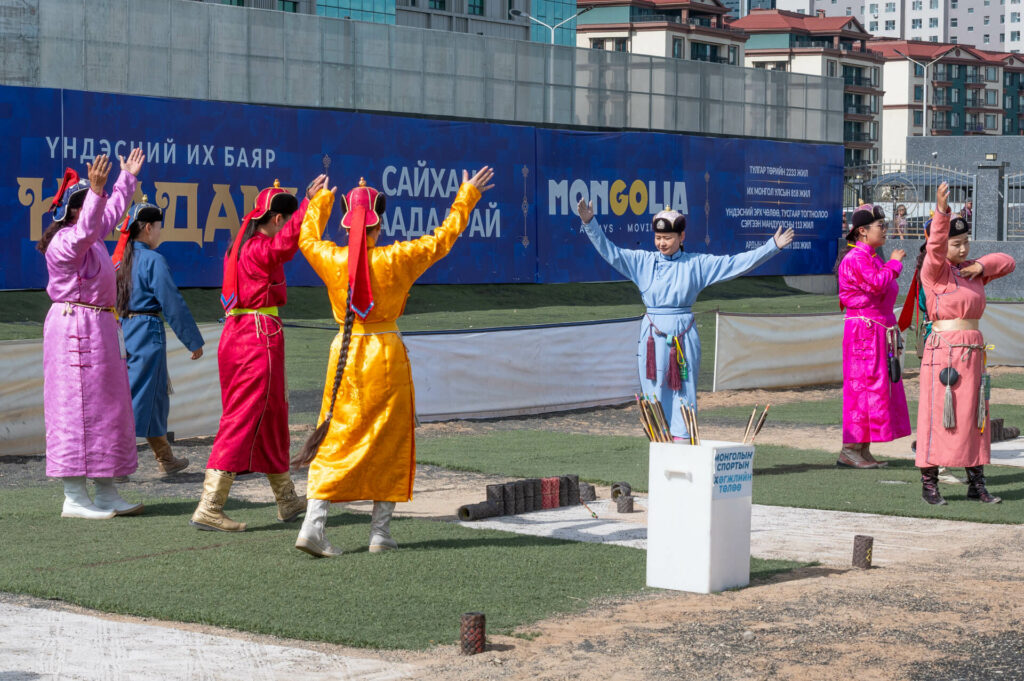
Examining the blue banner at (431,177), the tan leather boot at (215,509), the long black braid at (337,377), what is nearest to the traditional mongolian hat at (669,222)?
the long black braid at (337,377)

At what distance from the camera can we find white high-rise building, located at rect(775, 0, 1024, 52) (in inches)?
Answer: 6658

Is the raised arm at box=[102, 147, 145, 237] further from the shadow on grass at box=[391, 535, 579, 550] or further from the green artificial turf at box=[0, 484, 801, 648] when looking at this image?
the shadow on grass at box=[391, 535, 579, 550]

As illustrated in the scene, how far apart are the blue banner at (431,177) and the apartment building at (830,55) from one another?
73.2m

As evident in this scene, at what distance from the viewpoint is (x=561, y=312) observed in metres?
30.9

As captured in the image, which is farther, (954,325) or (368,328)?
(954,325)

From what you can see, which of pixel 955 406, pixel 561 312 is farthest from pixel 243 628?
pixel 561 312

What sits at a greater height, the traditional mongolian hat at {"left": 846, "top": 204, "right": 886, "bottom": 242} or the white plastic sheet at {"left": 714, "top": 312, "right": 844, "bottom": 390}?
the traditional mongolian hat at {"left": 846, "top": 204, "right": 886, "bottom": 242}

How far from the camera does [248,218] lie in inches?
357

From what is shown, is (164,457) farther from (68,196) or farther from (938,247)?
(938,247)

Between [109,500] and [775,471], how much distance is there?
5.17 metres

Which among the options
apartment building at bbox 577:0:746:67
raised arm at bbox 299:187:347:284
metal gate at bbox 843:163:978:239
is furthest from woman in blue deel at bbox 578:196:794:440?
apartment building at bbox 577:0:746:67

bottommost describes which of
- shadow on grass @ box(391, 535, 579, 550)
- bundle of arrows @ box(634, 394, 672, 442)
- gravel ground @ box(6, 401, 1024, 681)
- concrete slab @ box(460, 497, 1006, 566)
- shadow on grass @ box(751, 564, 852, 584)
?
concrete slab @ box(460, 497, 1006, 566)

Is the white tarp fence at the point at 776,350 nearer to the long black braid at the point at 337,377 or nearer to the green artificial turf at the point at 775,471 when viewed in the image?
the green artificial turf at the point at 775,471

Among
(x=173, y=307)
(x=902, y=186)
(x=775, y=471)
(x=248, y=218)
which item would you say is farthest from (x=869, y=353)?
(x=902, y=186)
